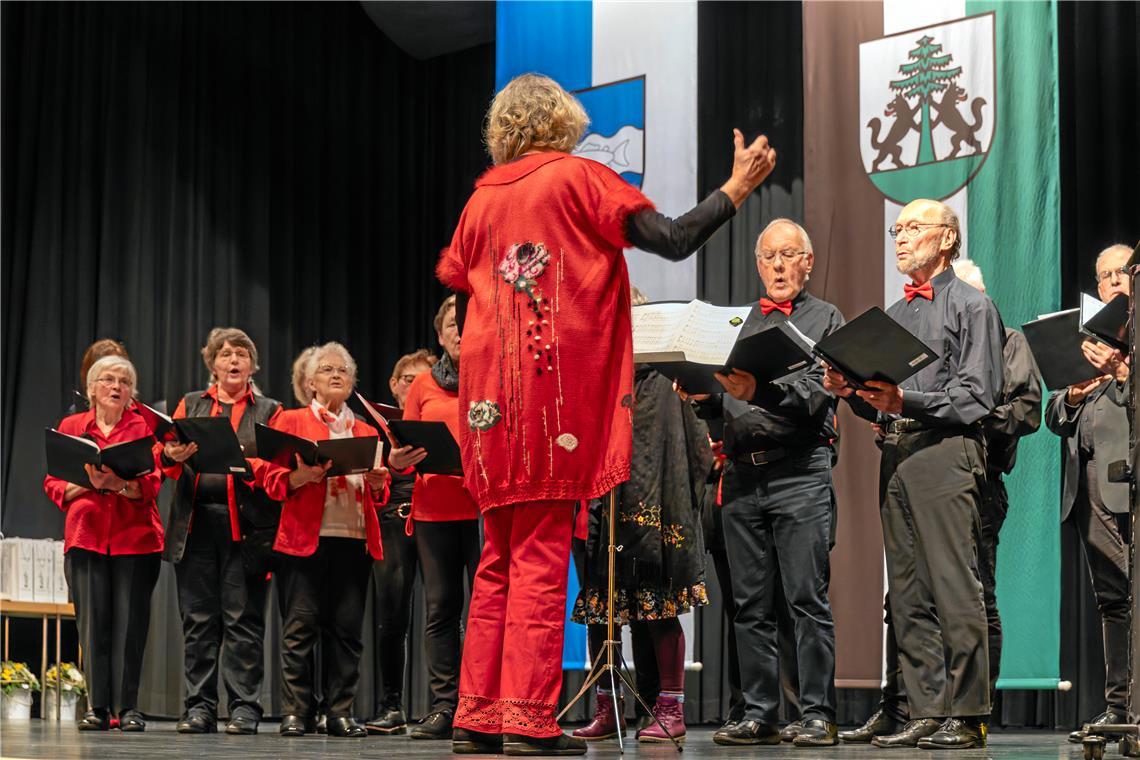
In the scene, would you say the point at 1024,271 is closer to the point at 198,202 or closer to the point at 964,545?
the point at 964,545

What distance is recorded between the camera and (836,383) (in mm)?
3633

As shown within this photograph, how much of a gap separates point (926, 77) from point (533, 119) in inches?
125

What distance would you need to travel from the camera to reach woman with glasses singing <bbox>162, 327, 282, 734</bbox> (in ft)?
16.4

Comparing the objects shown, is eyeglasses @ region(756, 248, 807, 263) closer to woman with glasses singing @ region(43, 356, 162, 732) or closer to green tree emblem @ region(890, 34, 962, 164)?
green tree emblem @ region(890, 34, 962, 164)

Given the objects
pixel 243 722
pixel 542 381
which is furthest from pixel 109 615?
pixel 542 381

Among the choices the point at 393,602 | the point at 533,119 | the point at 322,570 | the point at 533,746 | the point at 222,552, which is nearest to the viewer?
the point at 533,746

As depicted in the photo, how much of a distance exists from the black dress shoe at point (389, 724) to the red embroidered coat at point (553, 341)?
7.45 ft

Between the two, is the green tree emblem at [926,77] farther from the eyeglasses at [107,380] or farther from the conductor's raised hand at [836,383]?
the eyeglasses at [107,380]

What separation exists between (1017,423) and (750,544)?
96 centimetres

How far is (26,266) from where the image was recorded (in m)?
7.10

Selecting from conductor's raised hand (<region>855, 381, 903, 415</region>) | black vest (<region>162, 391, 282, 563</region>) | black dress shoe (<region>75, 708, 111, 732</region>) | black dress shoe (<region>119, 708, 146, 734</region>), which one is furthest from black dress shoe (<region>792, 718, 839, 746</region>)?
black dress shoe (<region>75, 708, 111, 732</region>)

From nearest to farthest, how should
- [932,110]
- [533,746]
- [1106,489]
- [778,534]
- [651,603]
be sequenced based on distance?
[533,746] → [778,534] → [651,603] → [1106,489] → [932,110]

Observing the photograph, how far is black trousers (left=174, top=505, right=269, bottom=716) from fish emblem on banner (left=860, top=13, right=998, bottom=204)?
3.07m

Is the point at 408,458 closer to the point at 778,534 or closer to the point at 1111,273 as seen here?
the point at 778,534
